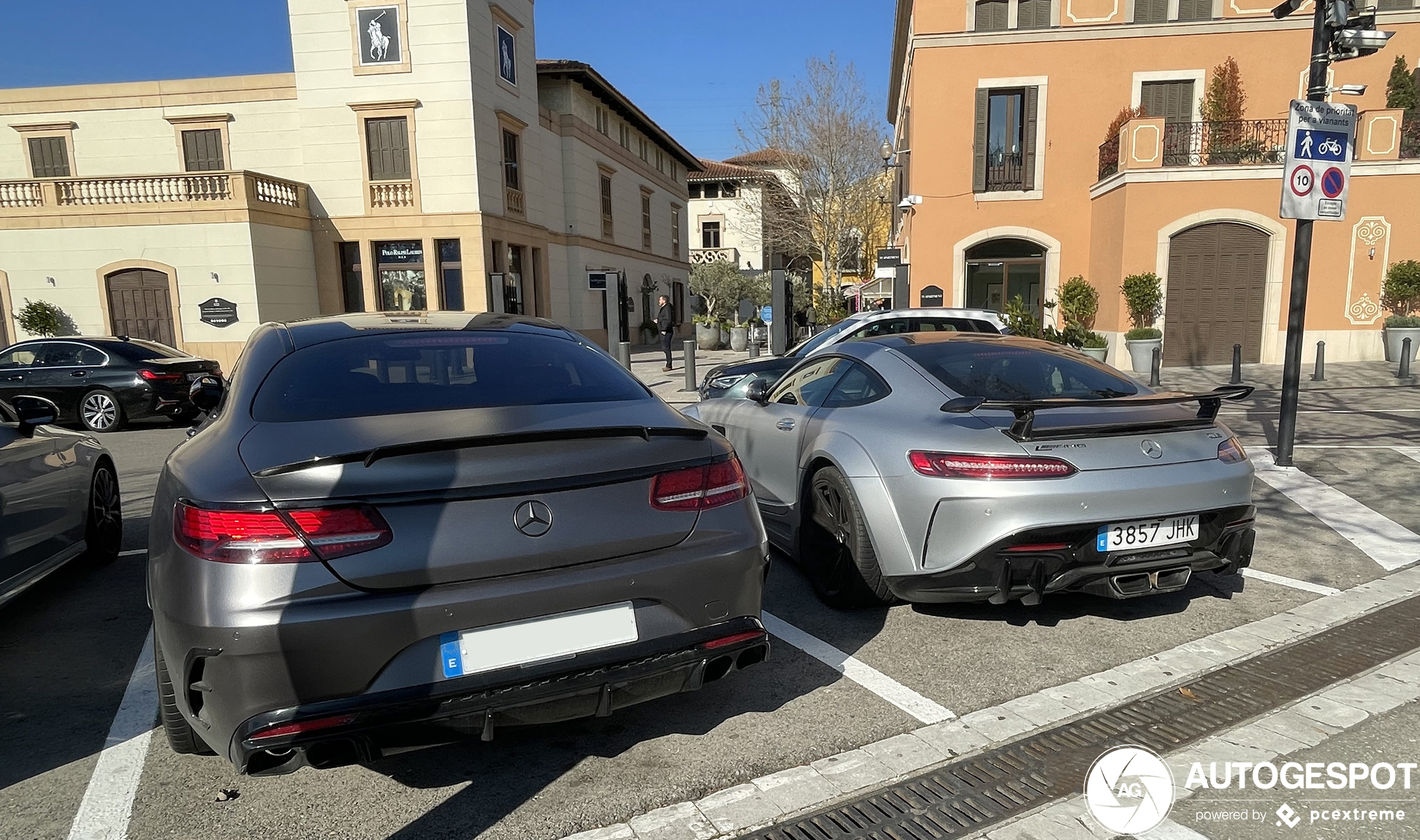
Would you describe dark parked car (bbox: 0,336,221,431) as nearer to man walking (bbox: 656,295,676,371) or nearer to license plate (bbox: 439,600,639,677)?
man walking (bbox: 656,295,676,371)

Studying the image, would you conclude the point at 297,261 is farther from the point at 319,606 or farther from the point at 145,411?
the point at 319,606

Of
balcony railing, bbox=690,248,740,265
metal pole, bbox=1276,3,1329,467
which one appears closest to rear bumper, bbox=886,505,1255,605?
metal pole, bbox=1276,3,1329,467

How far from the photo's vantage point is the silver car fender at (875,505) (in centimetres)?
355

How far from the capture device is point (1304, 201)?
6.68m

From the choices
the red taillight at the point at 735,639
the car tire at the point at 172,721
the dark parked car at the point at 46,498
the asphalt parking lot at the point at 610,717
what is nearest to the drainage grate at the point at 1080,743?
the asphalt parking lot at the point at 610,717

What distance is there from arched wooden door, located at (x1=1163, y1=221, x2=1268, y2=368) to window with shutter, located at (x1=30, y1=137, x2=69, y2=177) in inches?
1187

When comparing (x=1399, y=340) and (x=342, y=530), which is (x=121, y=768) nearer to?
(x=342, y=530)

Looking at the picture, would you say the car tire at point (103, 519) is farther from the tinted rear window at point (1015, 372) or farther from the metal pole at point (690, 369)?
the metal pole at point (690, 369)

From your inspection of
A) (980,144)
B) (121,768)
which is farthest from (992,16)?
(121,768)

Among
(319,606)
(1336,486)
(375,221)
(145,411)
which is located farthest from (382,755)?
(375,221)

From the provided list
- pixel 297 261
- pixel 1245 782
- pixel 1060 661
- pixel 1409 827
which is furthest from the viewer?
pixel 297 261

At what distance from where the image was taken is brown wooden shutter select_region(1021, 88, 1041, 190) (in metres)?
19.1

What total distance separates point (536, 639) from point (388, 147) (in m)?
23.3

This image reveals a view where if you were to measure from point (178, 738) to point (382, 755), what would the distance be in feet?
3.21
